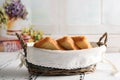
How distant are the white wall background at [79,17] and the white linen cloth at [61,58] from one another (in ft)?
2.90

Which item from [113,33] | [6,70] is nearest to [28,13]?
[113,33]

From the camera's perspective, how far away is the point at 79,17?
6.03ft

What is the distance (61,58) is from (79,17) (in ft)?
3.12

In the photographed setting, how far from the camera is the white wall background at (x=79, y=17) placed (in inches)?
71.7

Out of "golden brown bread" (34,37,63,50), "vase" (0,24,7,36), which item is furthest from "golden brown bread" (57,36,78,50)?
"vase" (0,24,7,36)

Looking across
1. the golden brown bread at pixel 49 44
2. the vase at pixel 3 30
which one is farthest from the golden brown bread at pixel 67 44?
the vase at pixel 3 30

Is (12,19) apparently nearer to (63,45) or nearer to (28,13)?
(28,13)

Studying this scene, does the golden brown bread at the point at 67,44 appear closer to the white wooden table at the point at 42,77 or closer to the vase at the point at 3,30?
the white wooden table at the point at 42,77

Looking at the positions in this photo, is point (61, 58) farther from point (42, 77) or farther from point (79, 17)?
point (79, 17)

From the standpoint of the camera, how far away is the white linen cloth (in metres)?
0.92

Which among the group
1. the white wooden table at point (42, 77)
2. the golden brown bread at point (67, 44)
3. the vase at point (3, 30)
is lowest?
the white wooden table at point (42, 77)

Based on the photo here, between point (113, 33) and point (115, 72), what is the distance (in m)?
0.90

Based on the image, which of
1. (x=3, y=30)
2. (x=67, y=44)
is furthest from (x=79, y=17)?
(x=67, y=44)

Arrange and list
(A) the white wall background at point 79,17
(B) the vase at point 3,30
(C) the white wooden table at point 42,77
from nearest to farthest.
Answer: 1. (C) the white wooden table at point 42,77
2. (B) the vase at point 3,30
3. (A) the white wall background at point 79,17
